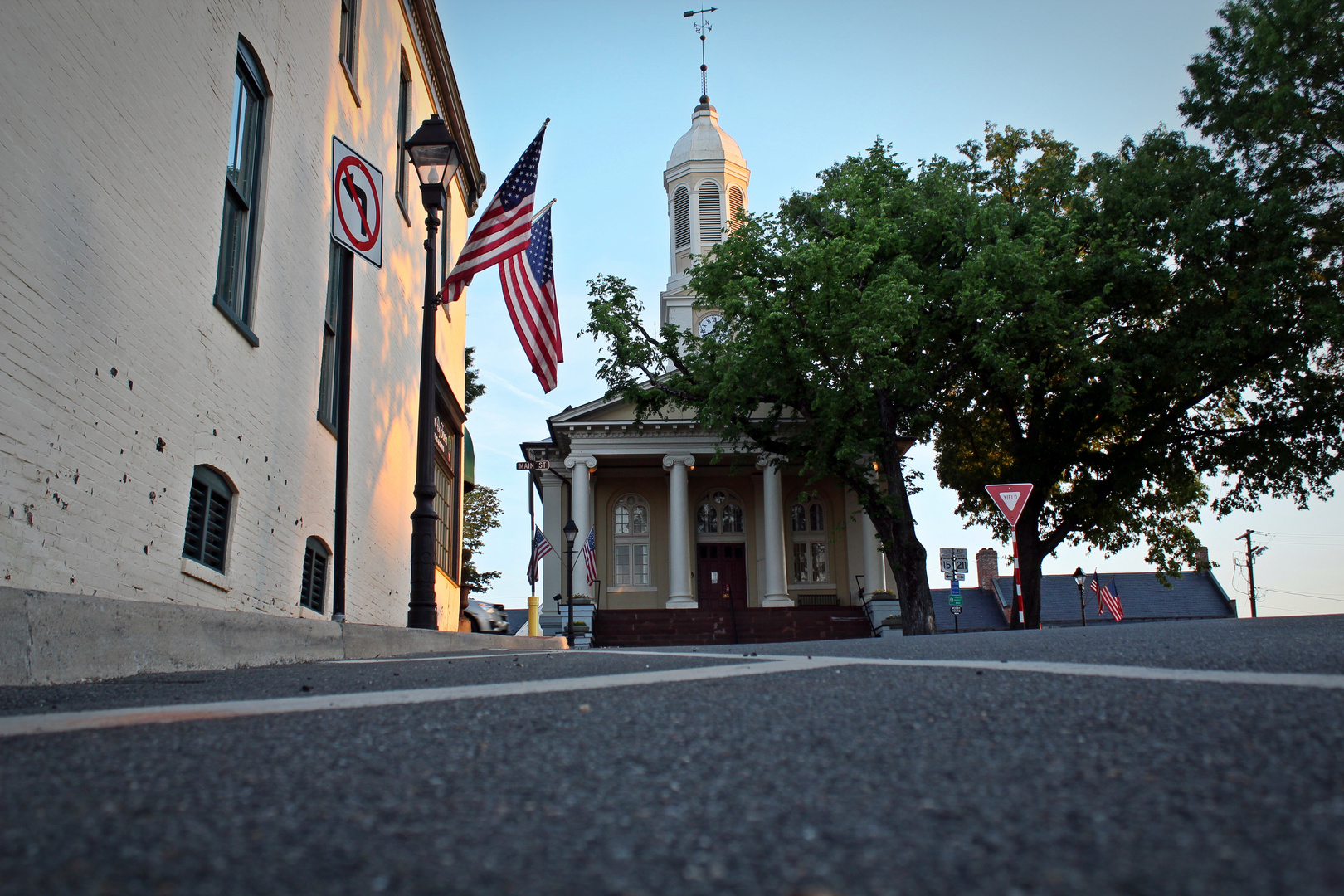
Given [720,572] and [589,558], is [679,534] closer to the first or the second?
[720,572]

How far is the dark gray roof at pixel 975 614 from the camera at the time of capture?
5472cm

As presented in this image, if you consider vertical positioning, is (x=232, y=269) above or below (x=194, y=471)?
above

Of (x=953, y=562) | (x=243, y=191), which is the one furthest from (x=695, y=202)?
(x=243, y=191)

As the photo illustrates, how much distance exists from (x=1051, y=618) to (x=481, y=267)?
159 feet

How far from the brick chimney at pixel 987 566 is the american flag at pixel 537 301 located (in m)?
49.6

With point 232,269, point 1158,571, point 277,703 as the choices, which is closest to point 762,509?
point 1158,571

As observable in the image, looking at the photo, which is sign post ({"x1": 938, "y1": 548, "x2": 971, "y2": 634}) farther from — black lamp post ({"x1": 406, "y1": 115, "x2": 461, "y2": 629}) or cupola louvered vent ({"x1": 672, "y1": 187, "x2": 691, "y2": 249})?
cupola louvered vent ({"x1": 672, "y1": 187, "x2": 691, "y2": 249})

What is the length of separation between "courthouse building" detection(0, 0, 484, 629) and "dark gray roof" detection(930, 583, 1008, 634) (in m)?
46.1

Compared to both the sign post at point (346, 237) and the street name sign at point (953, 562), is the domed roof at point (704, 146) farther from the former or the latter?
the sign post at point (346, 237)

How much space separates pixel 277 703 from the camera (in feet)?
10.0

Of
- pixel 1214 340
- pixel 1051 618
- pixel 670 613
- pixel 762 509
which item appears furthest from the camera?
pixel 1051 618

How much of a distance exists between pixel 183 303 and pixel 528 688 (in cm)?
561

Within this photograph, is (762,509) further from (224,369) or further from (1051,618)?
(224,369)

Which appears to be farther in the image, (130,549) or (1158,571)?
(1158,571)
